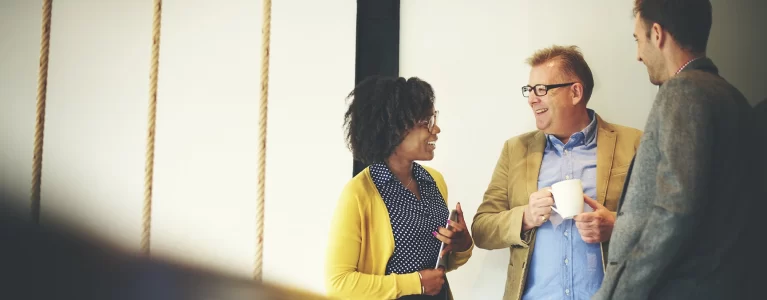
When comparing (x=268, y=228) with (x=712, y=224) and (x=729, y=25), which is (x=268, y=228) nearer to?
(x=712, y=224)

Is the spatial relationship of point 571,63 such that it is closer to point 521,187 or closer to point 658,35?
point 521,187

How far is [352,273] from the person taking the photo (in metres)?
1.54

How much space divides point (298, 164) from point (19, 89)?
1668mm

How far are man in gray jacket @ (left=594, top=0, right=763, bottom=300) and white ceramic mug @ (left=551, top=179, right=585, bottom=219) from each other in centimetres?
34

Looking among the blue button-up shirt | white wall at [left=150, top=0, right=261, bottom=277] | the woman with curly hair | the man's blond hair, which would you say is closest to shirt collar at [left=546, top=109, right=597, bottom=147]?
the blue button-up shirt

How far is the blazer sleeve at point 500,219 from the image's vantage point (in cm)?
171

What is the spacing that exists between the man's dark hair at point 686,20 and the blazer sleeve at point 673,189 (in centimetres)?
23

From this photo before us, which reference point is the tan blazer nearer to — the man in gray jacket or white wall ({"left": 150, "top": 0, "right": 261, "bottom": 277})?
the man in gray jacket

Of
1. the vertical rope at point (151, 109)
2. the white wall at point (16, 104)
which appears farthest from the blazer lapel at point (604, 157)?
the white wall at point (16, 104)

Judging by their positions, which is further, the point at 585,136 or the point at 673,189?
the point at 585,136

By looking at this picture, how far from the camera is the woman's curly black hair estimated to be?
1.72 m

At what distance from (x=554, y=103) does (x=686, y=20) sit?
0.64m

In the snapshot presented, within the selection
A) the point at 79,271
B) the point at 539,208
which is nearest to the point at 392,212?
the point at 539,208

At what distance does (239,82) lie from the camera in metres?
2.10
